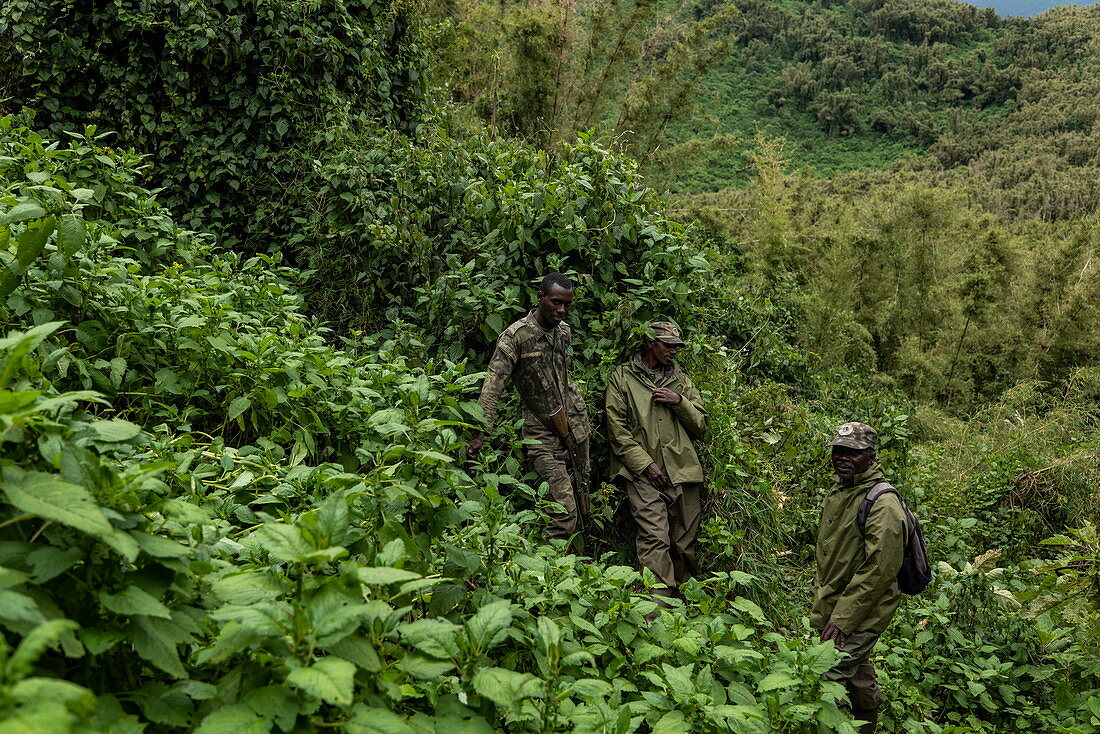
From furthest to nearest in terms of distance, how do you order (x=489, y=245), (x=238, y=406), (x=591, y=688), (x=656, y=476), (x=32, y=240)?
1. (x=489, y=245)
2. (x=656, y=476)
3. (x=238, y=406)
4. (x=32, y=240)
5. (x=591, y=688)

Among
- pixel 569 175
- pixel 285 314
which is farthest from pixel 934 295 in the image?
pixel 285 314

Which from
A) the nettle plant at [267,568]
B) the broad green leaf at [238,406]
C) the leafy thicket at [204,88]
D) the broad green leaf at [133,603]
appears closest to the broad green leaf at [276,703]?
the nettle plant at [267,568]

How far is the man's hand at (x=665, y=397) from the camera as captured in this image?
4.34m

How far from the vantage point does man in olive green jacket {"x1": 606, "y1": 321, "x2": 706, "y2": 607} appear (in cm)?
429

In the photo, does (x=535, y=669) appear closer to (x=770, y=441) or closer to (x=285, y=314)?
(x=285, y=314)

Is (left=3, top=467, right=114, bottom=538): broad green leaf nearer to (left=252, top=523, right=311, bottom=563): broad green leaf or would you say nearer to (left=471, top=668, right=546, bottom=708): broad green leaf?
(left=252, top=523, right=311, bottom=563): broad green leaf

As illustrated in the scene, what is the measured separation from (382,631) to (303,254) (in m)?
5.05

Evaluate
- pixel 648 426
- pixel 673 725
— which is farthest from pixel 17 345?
pixel 648 426

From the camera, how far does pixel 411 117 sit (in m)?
7.42

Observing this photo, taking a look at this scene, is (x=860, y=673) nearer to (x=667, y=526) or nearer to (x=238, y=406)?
(x=667, y=526)

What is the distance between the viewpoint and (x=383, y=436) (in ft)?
10.0

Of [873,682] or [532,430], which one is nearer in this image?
[873,682]

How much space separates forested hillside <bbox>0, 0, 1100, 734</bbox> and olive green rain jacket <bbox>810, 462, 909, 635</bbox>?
1.40 feet

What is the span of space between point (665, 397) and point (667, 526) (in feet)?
2.65
